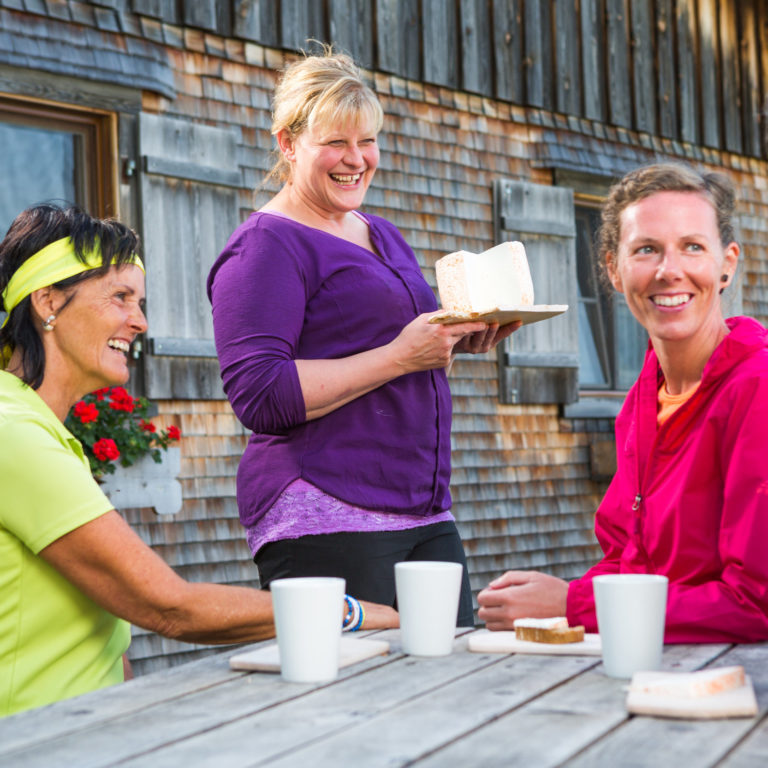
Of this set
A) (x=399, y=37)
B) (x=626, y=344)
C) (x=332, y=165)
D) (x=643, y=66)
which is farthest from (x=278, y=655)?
(x=643, y=66)

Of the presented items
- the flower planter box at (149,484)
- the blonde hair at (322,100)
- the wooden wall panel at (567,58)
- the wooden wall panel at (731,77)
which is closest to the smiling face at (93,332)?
the blonde hair at (322,100)

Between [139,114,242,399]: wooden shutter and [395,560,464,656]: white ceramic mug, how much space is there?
352 centimetres

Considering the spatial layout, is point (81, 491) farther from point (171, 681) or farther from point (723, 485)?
point (723, 485)

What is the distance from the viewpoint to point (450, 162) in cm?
655

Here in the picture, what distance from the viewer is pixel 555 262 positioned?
6949mm

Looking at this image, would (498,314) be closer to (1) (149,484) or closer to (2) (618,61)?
(1) (149,484)

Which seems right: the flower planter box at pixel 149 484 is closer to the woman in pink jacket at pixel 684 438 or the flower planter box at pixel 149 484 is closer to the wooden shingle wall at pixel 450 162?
the wooden shingle wall at pixel 450 162

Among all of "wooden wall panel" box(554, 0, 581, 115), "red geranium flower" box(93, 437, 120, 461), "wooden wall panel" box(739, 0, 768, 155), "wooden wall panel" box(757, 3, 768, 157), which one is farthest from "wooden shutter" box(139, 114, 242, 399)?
"wooden wall panel" box(757, 3, 768, 157)

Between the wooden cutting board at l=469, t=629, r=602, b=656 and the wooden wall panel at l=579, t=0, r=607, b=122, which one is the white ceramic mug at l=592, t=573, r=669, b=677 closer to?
the wooden cutting board at l=469, t=629, r=602, b=656

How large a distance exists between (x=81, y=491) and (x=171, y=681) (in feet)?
1.29

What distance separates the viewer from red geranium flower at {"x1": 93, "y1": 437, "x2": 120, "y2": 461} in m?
4.50

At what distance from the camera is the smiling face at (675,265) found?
218 centimetres

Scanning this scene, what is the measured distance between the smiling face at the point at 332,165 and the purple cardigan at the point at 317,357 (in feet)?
0.38

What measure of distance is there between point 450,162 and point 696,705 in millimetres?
5494
